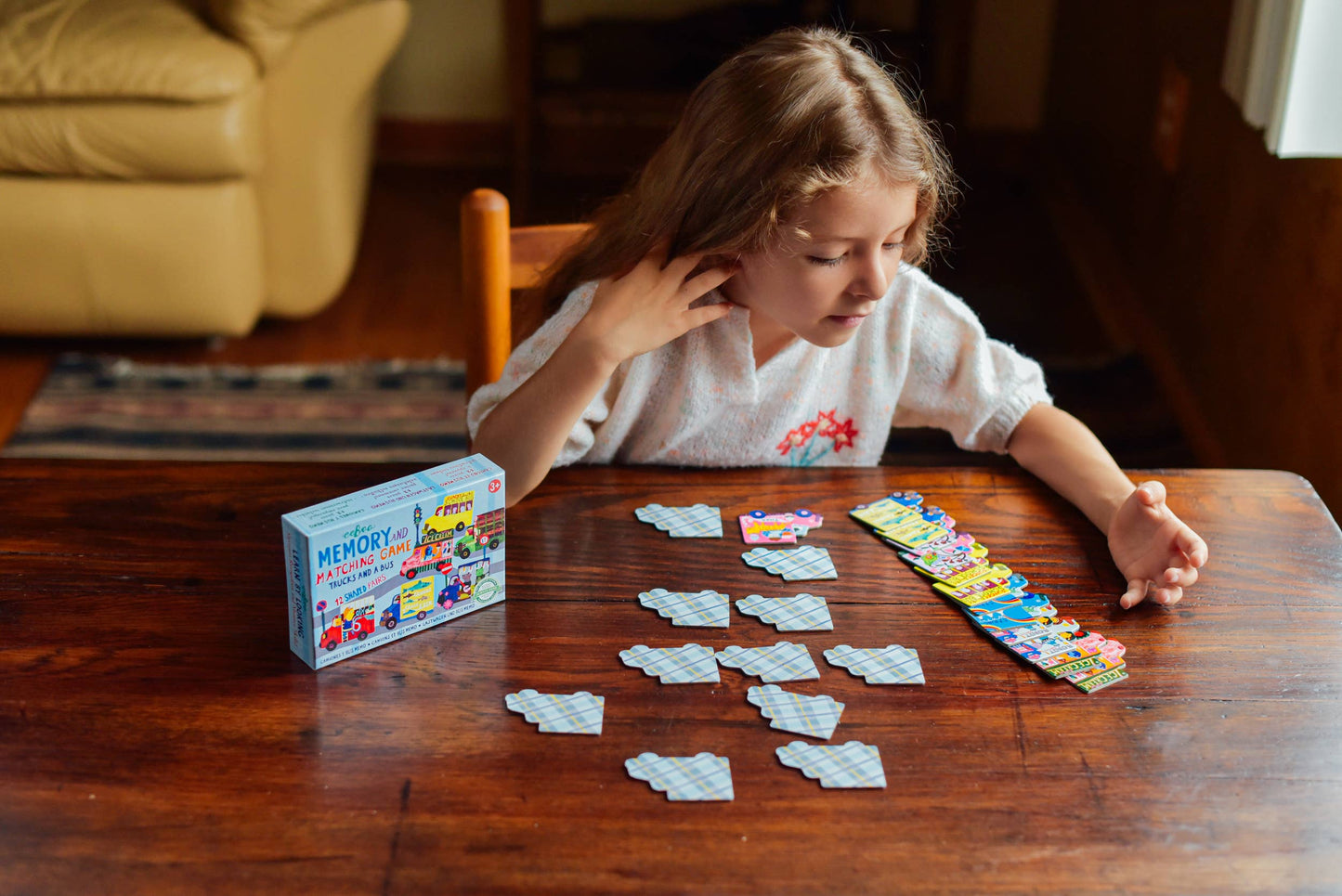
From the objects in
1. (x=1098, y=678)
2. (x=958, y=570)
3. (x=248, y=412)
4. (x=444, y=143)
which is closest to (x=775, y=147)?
(x=958, y=570)

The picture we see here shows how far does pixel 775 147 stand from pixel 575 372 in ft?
0.81

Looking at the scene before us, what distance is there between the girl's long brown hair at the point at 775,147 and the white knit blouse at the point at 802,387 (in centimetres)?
12

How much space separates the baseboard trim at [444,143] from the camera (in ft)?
12.3

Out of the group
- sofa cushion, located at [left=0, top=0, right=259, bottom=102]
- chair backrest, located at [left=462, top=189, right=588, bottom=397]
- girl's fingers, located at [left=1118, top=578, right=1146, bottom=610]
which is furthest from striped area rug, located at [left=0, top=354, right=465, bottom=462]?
girl's fingers, located at [left=1118, top=578, right=1146, bottom=610]

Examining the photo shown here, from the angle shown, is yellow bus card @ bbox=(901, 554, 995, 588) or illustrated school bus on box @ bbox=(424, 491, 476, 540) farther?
yellow bus card @ bbox=(901, 554, 995, 588)

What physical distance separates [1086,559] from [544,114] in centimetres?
254

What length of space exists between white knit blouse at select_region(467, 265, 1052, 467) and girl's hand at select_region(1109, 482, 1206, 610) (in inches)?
8.5

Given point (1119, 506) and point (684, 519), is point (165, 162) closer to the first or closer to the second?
point (684, 519)

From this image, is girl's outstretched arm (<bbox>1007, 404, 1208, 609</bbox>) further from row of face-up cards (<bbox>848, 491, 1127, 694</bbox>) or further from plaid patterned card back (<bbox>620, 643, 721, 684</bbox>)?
plaid patterned card back (<bbox>620, 643, 721, 684</bbox>)

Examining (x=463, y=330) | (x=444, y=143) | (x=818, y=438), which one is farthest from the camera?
(x=444, y=143)

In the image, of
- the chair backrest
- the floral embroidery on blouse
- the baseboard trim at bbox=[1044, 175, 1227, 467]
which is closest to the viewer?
the chair backrest

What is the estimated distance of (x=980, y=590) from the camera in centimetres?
97

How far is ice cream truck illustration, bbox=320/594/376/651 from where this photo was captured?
858 millimetres

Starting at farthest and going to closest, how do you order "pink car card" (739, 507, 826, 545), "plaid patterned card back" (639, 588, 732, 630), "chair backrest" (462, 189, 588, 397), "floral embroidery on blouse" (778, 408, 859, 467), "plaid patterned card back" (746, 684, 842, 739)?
1. "floral embroidery on blouse" (778, 408, 859, 467)
2. "chair backrest" (462, 189, 588, 397)
3. "pink car card" (739, 507, 826, 545)
4. "plaid patterned card back" (639, 588, 732, 630)
5. "plaid patterned card back" (746, 684, 842, 739)
